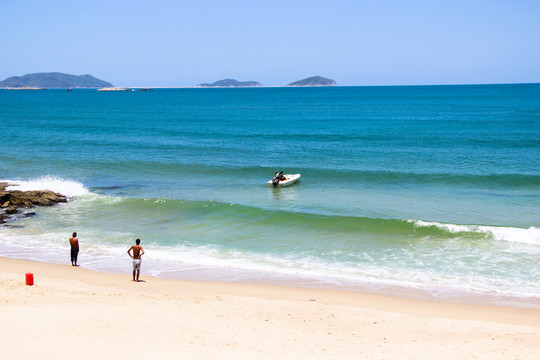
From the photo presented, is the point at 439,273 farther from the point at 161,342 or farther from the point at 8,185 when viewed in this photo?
the point at 8,185

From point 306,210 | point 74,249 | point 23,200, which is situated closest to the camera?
point 74,249

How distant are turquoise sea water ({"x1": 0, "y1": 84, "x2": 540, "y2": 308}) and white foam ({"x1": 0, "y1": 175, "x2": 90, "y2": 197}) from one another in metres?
0.12

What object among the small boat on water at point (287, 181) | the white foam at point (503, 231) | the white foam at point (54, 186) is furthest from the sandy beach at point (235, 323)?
the small boat on water at point (287, 181)

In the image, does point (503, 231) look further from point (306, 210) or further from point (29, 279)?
point (29, 279)

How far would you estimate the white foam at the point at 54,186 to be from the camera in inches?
1147

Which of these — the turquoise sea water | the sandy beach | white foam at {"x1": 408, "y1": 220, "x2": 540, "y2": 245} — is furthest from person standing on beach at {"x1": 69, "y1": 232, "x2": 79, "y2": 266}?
white foam at {"x1": 408, "y1": 220, "x2": 540, "y2": 245}

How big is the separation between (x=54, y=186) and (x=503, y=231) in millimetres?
25702

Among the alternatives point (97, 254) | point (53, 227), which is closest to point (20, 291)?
point (97, 254)

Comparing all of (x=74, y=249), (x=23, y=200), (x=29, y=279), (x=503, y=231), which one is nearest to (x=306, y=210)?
(x=503, y=231)

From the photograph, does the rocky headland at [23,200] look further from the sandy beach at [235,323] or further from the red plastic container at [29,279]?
the red plastic container at [29,279]

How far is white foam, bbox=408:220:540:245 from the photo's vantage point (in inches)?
788

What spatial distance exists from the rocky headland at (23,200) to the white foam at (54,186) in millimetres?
1270

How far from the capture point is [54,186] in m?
30.5

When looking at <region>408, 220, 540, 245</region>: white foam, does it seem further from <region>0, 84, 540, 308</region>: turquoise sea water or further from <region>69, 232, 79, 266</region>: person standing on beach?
<region>69, 232, 79, 266</region>: person standing on beach
